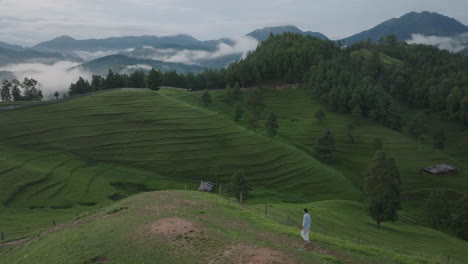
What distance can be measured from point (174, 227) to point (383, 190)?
1433 inches

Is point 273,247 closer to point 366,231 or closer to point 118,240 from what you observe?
point 118,240

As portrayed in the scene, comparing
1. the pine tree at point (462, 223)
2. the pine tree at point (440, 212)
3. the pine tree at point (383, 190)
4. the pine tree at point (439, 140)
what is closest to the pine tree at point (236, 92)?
the pine tree at point (439, 140)

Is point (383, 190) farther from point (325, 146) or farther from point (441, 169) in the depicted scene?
point (441, 169)

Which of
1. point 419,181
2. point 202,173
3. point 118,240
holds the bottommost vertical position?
point 419,181

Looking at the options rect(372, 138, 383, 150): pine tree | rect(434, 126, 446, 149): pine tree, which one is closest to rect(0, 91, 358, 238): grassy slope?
rect(372, 138, 383, 150): pine tree

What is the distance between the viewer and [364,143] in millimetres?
100812

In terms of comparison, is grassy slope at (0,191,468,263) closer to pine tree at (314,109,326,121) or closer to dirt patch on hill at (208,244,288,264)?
dirt patch on hill at (208,244,288,264)

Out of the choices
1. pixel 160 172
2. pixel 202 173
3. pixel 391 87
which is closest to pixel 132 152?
pixel 160 172

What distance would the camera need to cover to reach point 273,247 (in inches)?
834

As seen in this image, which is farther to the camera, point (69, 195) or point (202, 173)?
point (202, 173)

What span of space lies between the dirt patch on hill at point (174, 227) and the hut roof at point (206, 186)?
37572 millimetres

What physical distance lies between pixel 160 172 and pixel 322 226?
42.5 meters

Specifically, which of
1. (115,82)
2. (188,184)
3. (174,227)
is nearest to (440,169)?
(188,184)

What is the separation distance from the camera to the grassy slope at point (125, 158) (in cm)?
5641
